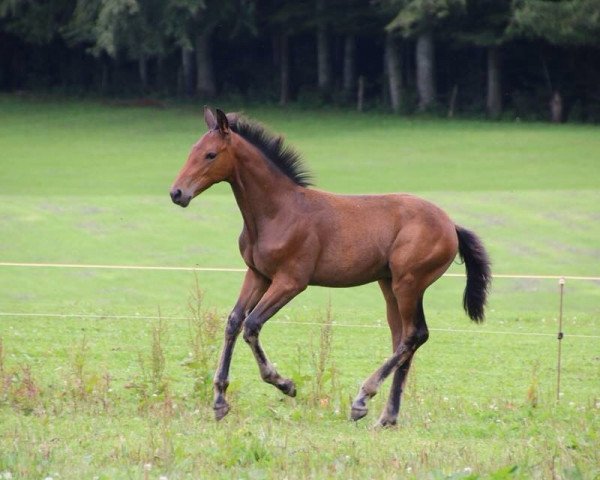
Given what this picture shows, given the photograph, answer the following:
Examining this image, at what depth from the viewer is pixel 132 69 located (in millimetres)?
48812

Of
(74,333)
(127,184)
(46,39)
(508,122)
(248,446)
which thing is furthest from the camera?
(46,39)

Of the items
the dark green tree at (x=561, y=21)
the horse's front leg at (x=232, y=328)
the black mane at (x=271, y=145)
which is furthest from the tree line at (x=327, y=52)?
the horse's front leg at (x=232, y=328)

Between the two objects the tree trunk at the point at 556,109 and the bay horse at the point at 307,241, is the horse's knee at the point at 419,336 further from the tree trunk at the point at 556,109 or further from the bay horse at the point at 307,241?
the tree trunk at the point at 556,109

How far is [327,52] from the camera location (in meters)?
44.7

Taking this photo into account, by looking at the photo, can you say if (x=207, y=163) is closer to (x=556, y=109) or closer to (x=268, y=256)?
(x=268, y=256)

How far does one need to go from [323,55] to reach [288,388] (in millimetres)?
36527

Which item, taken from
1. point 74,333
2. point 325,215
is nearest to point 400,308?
point 325,215

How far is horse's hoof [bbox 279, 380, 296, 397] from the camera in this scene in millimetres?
8969

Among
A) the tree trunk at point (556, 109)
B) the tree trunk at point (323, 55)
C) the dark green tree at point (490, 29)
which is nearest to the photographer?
the tree trunk at point (556, 109)

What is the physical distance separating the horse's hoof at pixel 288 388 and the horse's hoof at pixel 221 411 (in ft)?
1.65

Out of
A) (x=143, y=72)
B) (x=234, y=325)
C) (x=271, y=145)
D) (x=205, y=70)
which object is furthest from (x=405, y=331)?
(x=143, y=72)

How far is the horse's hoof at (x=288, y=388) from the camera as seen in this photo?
353 inches

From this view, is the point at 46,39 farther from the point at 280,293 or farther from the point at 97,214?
the point at 280,293

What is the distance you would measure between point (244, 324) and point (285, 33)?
36.5 m
